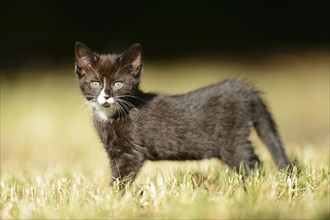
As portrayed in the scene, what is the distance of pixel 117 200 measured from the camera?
3988 mm

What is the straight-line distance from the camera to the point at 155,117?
5172mm

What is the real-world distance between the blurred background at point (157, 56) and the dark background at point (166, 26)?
0.03 m

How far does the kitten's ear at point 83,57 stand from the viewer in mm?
5012

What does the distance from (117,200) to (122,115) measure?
1227 millimetres

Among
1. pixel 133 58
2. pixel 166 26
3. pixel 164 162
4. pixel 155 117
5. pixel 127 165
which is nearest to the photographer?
pixel 127 165

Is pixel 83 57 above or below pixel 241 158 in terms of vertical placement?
above

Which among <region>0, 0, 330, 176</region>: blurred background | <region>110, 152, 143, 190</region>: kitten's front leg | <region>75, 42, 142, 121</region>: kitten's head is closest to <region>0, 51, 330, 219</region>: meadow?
<region>0, 0, 330, 176</region>: blurred background

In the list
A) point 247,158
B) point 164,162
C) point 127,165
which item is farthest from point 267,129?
point 164,162

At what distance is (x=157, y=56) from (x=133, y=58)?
33.8ft

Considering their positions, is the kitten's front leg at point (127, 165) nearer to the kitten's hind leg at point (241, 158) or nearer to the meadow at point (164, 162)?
the meadow at point (164, 162)

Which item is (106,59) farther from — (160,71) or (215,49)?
(215,49)

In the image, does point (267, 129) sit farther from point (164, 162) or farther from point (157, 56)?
point (157, 56)

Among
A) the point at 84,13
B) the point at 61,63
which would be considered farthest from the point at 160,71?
the point at 84,13

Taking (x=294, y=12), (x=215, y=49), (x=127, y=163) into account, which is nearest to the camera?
(x=127, y=163)
